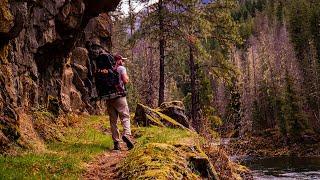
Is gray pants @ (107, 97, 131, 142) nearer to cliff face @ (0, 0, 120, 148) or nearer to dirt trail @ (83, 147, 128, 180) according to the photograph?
dirt trail @ (83, 147, 128, 180)

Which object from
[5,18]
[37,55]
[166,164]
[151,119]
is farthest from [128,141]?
[151,119]

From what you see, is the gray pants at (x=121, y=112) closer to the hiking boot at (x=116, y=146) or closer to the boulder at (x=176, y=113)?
the hiking boot at (x=116, y=146)

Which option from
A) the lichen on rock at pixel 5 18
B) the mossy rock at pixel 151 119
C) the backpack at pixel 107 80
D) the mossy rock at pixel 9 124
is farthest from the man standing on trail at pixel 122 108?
the mossy rock at pixel 151 119

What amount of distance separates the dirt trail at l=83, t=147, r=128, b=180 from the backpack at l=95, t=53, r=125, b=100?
1.45 meters

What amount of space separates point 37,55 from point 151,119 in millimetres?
4974

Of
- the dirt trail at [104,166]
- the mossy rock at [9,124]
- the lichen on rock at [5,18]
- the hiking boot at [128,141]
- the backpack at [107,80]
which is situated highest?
the lichen on rock at [5,18]

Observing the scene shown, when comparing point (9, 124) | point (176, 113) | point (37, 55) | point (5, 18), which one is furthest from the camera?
point (176, 113)

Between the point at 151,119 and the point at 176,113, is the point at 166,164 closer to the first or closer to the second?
the point at 151,119

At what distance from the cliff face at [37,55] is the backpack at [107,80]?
6.79 ft

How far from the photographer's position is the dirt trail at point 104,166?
333 inches

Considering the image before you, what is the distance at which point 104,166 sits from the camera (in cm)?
935

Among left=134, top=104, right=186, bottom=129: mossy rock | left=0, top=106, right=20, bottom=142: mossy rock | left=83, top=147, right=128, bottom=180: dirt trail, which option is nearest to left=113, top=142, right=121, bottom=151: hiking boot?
left=83, top=147, right=128, bottom=180: dirt trail

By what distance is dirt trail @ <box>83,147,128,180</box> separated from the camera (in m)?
8.47

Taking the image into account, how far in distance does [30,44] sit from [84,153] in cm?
538
